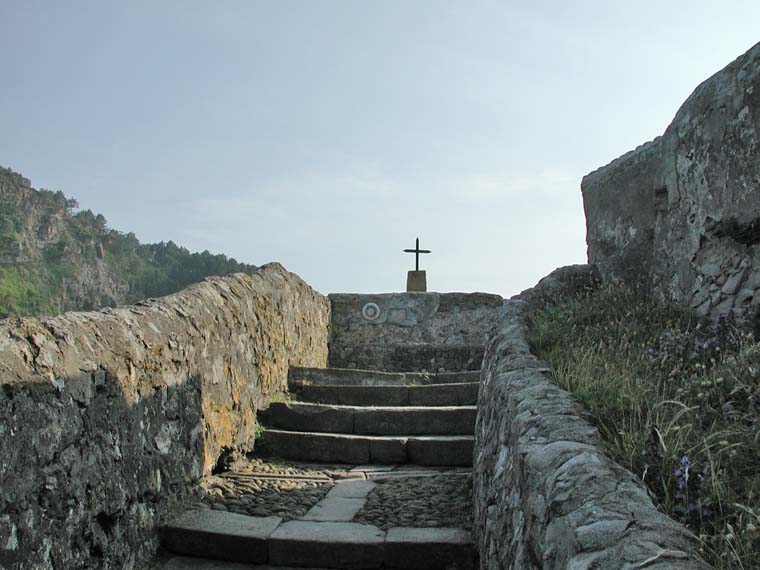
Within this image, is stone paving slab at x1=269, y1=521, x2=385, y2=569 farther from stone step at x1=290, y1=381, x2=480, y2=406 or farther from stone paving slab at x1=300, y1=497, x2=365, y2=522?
stone step at x1=290, y1=381, x2=480, y2=406

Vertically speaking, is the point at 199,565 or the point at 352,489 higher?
the point at 352,489

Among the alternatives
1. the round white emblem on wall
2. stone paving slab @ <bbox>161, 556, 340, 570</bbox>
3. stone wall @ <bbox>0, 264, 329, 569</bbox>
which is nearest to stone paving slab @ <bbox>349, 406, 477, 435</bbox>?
stone wall @ <bbox>0, 264, 329, 569</bbox>

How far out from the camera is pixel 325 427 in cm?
561

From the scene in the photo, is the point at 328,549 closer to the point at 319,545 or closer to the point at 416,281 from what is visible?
the point at 319,545

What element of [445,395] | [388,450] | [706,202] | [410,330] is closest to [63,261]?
[410,330]

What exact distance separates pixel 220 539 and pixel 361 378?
11.7 feet

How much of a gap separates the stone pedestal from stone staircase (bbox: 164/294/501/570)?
2688 mm

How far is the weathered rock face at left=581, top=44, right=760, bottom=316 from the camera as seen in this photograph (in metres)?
3.82

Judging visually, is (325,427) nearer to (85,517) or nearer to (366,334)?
(85,517)

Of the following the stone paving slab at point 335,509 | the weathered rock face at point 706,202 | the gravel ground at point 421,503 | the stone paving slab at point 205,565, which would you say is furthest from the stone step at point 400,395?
the stone paving slab at point 205,565

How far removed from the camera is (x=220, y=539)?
357 cm

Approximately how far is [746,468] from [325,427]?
3.88 m

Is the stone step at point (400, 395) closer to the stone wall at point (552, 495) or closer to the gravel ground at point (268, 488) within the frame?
the gravel ground at point (268, 488)

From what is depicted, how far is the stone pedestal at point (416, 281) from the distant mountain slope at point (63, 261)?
3008mm
